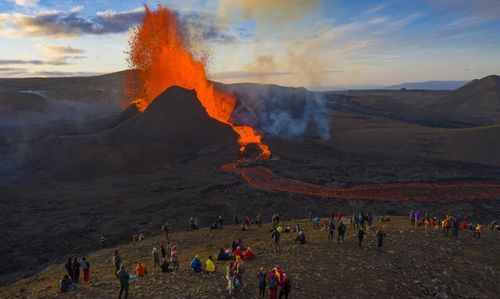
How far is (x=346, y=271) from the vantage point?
66.7ft

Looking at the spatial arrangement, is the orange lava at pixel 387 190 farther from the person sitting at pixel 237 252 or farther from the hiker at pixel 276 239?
the person sitting at pixel 237 252

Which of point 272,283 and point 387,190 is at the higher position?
point 272,283

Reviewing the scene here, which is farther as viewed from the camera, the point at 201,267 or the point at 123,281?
the point at 201,267

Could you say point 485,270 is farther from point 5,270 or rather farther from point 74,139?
point 74,139

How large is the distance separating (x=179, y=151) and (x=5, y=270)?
36.6 metres

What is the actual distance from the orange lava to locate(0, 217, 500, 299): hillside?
20.6 metres

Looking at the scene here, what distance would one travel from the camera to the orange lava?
48.3 metres

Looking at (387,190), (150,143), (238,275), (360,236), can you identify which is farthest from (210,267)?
(150,143)

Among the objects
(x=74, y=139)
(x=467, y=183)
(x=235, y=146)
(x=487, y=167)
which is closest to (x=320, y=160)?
(x=235, y=146)

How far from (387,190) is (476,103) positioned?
14427 centimetres

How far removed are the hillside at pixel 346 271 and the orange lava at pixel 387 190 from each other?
67.7 ft

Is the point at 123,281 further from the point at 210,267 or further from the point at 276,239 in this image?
the point at 276,239

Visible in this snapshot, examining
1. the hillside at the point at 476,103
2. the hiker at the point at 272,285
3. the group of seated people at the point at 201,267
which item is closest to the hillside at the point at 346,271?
the group of seated people at the point at 201,267

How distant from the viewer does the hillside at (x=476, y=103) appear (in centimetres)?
15373
